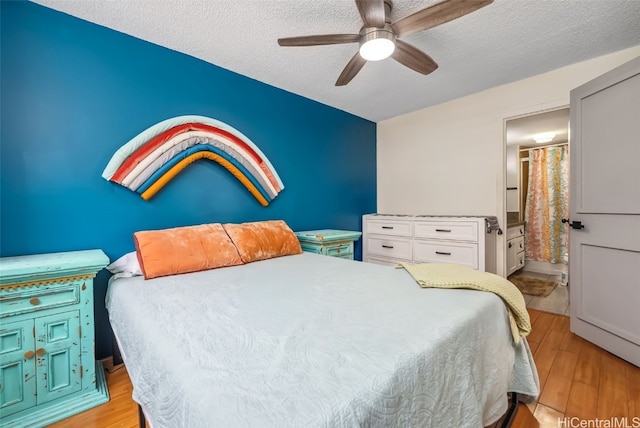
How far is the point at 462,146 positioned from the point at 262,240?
262 centimetres

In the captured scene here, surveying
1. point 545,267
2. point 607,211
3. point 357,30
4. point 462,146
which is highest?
point 357,30

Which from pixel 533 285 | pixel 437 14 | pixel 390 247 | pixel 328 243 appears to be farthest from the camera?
pixel 533 285

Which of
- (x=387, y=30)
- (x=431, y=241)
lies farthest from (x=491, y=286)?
(x=431, y=241)

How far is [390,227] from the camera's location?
3.47m

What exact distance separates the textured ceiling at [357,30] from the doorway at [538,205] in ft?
4.62

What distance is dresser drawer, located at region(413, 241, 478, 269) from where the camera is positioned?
281 centimetres

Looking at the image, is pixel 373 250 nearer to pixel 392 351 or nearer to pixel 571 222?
pixel 571 222

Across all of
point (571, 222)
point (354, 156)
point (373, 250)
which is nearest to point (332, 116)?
point (354, 156)

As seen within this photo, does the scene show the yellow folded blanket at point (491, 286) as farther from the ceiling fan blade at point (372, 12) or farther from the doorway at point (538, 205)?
the doorway at point (538, 205)

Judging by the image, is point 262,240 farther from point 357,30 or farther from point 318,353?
point 357,30

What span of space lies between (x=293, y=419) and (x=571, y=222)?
2.79 meters

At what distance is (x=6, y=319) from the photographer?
1271 mm

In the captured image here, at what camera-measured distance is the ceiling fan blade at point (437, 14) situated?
1.34 metres

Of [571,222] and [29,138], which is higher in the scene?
[29,138]
